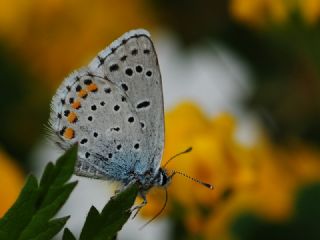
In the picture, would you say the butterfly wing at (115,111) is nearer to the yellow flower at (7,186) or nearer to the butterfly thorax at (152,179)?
the butterfly thorax at (152,179)

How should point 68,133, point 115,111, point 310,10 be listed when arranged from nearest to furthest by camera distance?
point 68,133, point 115,111, point 310,10

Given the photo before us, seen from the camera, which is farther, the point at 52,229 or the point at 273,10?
the point at 273,10

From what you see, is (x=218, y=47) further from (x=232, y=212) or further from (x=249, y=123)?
(x=232, y=212)

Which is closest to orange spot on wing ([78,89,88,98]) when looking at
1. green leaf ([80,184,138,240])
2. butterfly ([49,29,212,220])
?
butterfly ([49,29,212,220])

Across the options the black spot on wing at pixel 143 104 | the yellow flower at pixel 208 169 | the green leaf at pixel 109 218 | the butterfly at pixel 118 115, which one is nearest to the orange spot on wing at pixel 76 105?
the butterfly at pixel 118 115

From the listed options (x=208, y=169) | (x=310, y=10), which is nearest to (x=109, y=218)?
(x=208, y=169)

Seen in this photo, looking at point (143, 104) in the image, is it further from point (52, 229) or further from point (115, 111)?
point (52, 229)

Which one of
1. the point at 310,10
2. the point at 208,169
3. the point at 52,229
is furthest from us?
the point at 310,10
